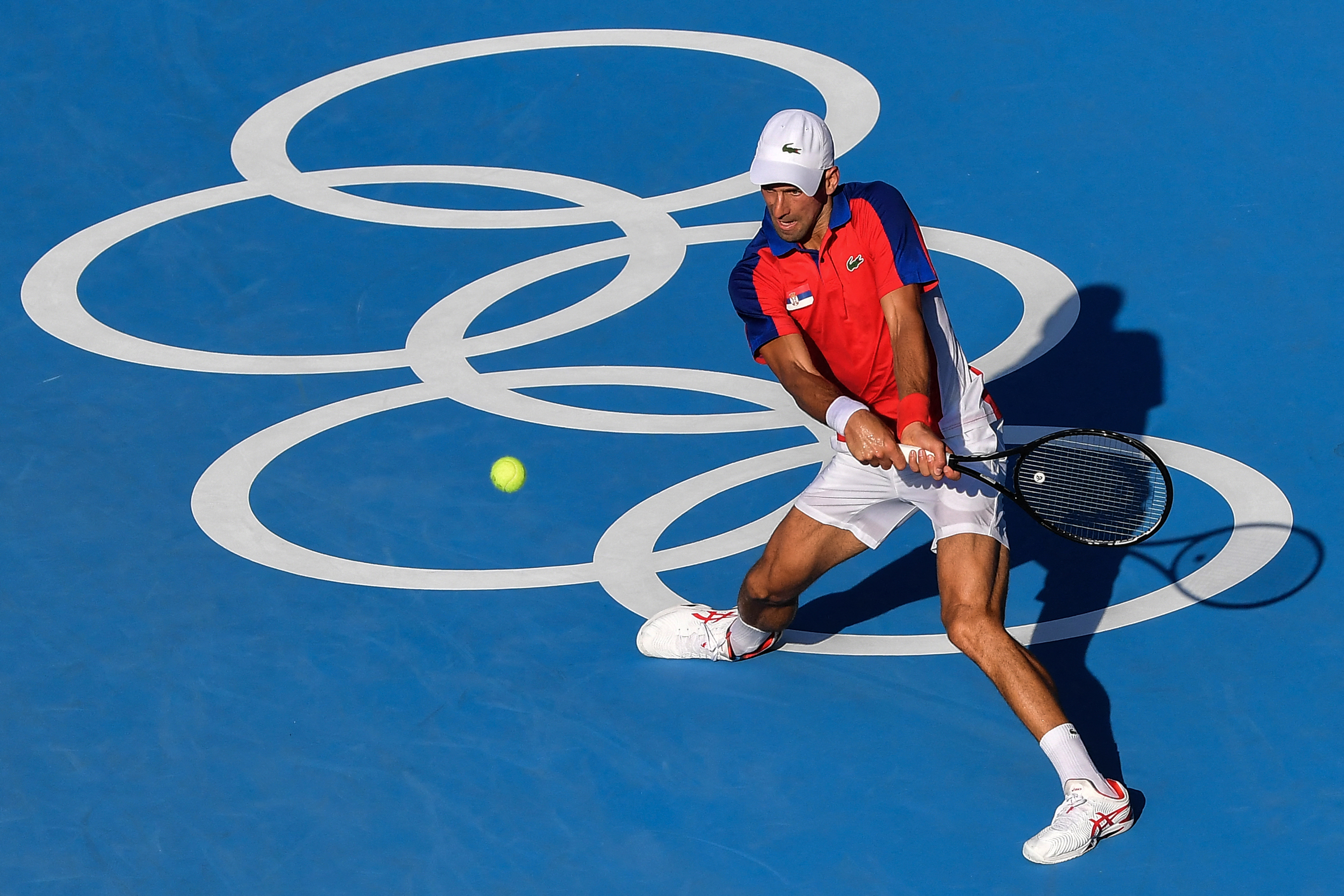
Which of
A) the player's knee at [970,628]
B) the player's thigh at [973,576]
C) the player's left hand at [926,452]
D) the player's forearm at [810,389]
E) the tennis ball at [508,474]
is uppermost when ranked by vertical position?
the tennis ball at [508,474]

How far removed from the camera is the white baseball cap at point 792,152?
605 cm

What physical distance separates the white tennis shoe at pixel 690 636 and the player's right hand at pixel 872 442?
1.45 metres

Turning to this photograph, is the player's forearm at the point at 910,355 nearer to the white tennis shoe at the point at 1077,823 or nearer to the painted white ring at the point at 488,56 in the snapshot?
the white tennis shoe at the point at 1077,823

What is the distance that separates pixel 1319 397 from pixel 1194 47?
4.37 metres

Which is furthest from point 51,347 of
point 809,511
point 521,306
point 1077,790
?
point 1077,790

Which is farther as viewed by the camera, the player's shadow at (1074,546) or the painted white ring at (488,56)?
the painted white ring at (488,56)

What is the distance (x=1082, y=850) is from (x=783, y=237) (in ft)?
8.78

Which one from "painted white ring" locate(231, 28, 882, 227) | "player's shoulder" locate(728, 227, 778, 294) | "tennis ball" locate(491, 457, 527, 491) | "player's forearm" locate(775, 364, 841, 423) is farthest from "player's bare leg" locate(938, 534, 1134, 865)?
"painted white ring" locate(231, 28, 882, 227)

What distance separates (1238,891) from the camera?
19.3 feet

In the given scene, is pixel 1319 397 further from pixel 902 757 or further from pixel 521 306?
pixel 521 306

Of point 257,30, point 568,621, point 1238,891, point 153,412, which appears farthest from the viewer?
point 257,30

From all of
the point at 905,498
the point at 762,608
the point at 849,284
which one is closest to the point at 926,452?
the point at 905,498

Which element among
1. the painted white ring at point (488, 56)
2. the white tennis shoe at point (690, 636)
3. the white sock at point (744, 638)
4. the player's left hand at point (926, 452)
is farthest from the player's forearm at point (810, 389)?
the painted white ring at point (488, 56)

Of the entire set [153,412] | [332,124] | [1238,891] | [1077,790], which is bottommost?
[1238,891]
